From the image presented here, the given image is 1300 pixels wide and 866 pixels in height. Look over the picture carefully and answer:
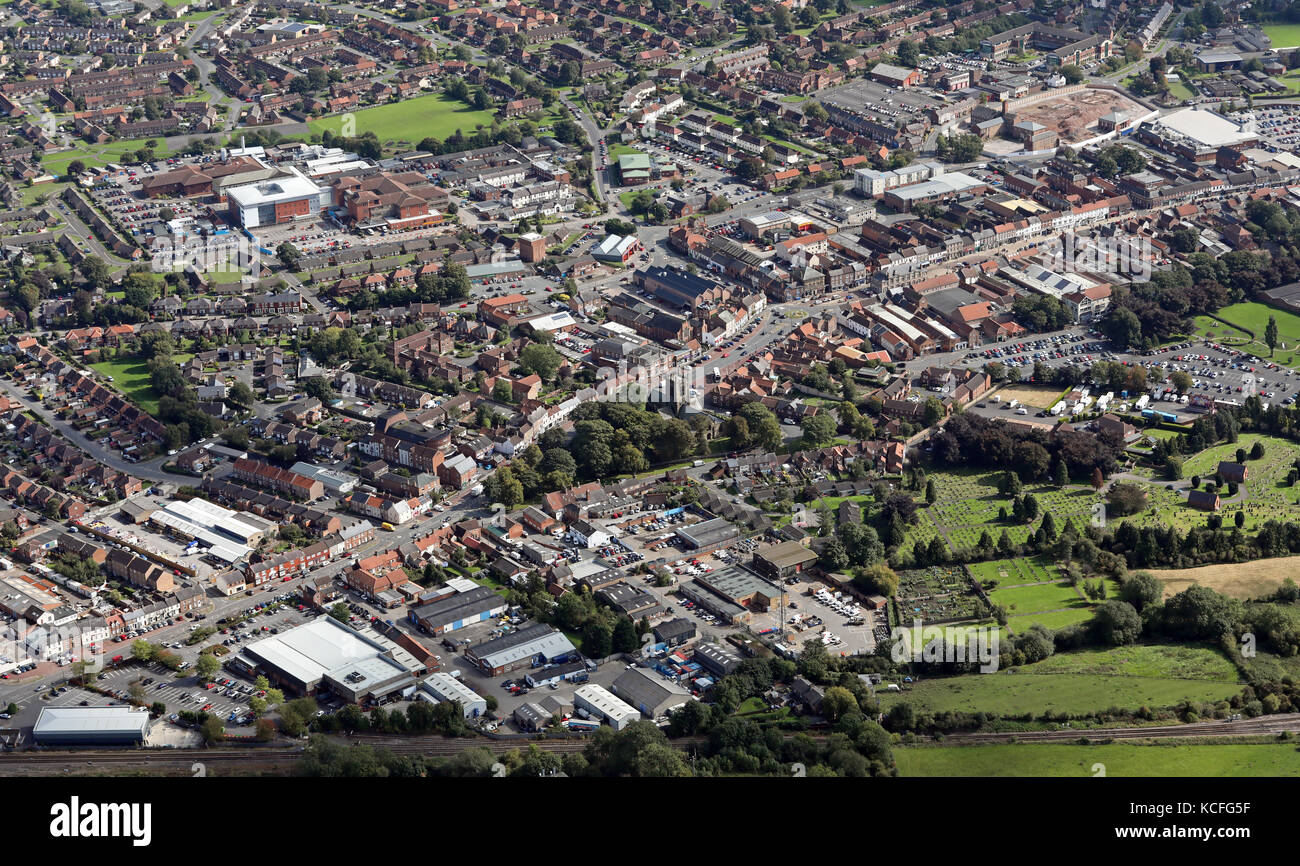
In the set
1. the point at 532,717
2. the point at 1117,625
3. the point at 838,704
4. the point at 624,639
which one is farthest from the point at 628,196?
the point at 838,704

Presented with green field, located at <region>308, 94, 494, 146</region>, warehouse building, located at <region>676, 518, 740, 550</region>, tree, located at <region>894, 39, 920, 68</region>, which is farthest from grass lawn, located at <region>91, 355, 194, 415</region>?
tree, located at <region>894, 39, 920, 68</region>

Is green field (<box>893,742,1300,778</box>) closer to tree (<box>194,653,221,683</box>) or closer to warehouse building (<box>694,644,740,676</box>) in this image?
warehouse building (<box>694,644,740,676</box>)

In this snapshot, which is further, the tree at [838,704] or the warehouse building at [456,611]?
the warehouse building at [456,611]

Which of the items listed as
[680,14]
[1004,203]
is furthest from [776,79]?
[1004,203]

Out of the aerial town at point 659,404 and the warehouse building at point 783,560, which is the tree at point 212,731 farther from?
the warehouse building at point 783,560

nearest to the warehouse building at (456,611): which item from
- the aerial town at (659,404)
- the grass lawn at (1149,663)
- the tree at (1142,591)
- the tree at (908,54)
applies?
the aerial town at (659,404)

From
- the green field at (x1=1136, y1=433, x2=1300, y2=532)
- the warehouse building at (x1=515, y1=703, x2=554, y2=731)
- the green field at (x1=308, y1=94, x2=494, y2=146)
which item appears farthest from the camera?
the green field at (x1=308, y1=94, x2=494, y2=146)

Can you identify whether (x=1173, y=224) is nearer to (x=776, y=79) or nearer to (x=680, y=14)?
(x=776, y=79)
